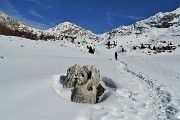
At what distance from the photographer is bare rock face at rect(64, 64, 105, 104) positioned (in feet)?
47.4

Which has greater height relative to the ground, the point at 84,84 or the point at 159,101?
the point at 84,84

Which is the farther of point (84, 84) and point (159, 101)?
point (84, 84)

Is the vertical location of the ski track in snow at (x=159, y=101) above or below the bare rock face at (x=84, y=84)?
below

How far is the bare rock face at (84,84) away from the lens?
14.4 metres

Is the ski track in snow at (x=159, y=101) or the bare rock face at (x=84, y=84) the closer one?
the ski track in snow at (x=159, y=101)

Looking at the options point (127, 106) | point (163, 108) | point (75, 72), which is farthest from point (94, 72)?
point (163, 108)

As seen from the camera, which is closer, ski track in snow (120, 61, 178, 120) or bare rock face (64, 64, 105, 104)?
ski track in snow (120, 61, 178, 120)

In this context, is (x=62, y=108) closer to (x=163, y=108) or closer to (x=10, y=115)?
(x=10, y=115)

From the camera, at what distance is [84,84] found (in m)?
15.6

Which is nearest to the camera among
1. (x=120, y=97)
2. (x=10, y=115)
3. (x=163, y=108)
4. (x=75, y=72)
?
(x=10, y=115)

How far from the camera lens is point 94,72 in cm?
1753

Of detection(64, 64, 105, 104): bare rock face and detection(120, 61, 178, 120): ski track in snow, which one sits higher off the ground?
detection(64, 64, 105, 104): bare rock face

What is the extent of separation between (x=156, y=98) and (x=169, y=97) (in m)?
0.75

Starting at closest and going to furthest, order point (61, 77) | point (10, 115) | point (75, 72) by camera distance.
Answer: point (10, 115) → point (75, 72) → point (61, 77)
